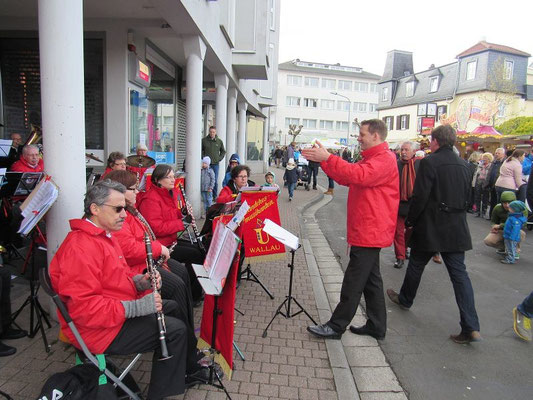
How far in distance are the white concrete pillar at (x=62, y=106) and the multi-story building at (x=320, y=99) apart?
205 feet

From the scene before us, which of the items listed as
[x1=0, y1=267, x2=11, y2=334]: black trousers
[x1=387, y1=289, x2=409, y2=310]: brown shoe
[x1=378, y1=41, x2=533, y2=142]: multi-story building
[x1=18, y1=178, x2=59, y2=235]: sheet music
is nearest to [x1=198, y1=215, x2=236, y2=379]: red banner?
[x1=18, y1=178, x2=59, y2=235]: sheet music

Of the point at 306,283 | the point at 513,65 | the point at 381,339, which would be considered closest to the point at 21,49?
the point at 306,283

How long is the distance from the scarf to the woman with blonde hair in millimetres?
5399

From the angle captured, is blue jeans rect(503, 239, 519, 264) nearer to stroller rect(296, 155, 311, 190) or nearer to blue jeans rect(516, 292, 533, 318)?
blue jeans rect(516, 292, 533, 318)

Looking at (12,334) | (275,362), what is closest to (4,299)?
(12,334)

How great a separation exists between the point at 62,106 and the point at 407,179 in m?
4.91

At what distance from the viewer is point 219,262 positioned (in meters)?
2.74

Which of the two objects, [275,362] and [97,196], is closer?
[97,196]

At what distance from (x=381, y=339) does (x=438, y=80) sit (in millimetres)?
45339

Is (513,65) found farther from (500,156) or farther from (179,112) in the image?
(179,112)

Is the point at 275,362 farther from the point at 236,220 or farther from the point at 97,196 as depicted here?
the point at 97,196

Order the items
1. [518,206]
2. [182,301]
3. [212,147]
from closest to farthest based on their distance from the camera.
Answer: [182,301] < [518,206] < [212,147]

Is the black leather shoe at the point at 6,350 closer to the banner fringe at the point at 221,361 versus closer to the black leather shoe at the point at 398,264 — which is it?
the banner fringe at the point at 221,361

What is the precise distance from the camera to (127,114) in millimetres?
8070
